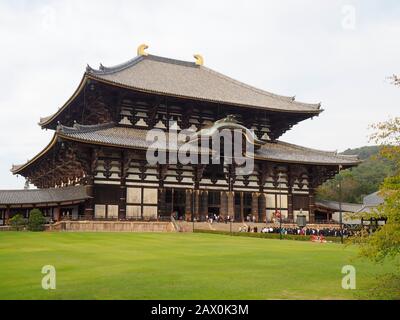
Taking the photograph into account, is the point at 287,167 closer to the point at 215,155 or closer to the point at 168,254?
the point at 215,155

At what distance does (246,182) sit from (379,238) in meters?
41.6

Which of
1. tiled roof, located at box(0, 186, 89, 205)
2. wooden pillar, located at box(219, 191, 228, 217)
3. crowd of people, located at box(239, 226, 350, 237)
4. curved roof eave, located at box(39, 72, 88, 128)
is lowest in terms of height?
crowd of people, located at box(239, 226, 350, 237)

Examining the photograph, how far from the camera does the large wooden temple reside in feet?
150

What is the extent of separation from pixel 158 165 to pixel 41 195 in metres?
12.5

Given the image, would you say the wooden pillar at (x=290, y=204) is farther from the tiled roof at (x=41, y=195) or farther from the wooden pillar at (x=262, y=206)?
the tiled roof at (x=41, y=195)

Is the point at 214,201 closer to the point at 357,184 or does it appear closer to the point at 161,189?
the point at 161,189

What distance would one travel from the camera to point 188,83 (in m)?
58.8

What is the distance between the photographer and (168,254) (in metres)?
21.4

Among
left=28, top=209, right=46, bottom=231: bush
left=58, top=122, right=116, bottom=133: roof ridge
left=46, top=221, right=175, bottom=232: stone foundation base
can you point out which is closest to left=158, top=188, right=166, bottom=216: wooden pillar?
left=46, top=221, right=175, bottom=232: stone foundation base

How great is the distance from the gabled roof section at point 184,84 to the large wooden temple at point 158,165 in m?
0.18

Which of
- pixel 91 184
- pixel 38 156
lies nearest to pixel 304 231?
pixel 91 184

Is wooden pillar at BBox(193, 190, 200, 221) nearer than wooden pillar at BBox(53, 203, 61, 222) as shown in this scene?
No

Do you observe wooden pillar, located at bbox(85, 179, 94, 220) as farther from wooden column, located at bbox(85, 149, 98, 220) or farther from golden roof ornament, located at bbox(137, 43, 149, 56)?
golden roof ornament, located at bbox(137, 43, 149, 56)
